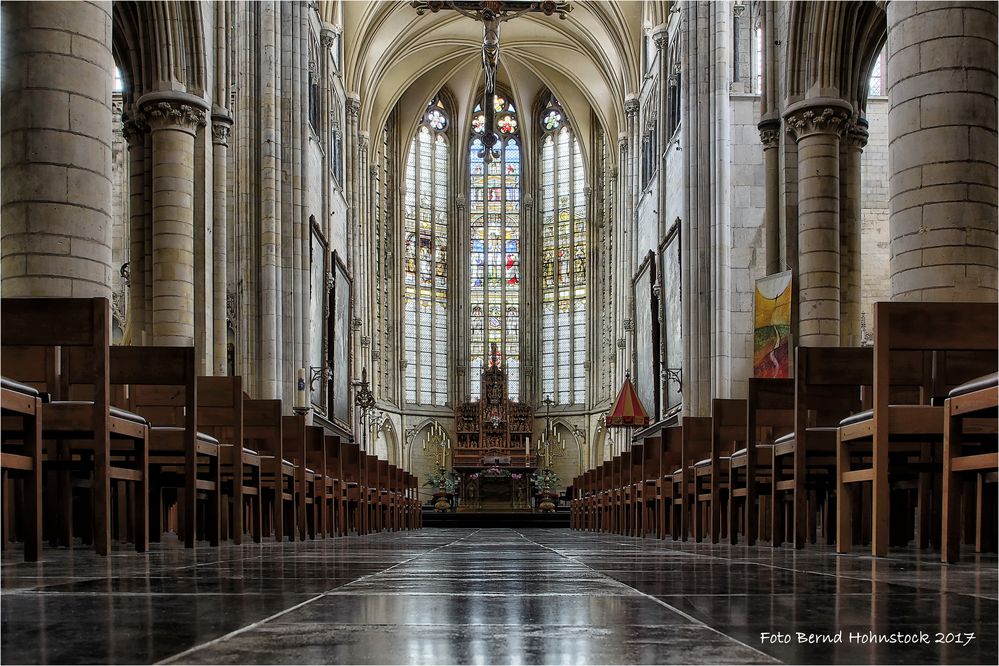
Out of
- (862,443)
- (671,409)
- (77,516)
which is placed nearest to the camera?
(862,443)

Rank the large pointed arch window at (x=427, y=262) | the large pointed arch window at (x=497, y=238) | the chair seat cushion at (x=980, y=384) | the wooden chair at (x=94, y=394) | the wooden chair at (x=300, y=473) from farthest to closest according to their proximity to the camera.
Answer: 1. the large pointed arch window at (x=497, y=238)
2. the large pointed arch window at (x=427, y=262)
3. the wooden chair at (x=300, y=473)
4. the wooden chair at (x=94, y=394)
5. the chair seat cushion at (x=980, y=384)

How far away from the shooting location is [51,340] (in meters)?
4.51

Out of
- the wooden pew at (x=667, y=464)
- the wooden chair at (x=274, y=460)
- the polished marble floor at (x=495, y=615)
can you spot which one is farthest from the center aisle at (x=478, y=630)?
the wooden pew at (x=667, y=464)

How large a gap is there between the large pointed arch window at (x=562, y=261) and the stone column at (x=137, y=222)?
22.7 metres

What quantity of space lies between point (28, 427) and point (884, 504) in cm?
330

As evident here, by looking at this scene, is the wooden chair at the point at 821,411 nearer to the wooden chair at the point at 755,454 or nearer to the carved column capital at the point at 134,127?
the wooden chair at the point at 755,454

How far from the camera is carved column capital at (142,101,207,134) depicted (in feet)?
40.6

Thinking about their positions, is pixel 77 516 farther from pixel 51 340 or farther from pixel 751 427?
pixel 751 427

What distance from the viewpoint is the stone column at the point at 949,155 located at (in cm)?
710

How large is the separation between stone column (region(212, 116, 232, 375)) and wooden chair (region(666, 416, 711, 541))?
6.33m

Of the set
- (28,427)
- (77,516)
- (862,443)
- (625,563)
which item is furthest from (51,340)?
(862,443)

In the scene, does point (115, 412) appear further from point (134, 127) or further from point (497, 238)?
point (497, 238)

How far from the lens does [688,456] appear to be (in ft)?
29.1

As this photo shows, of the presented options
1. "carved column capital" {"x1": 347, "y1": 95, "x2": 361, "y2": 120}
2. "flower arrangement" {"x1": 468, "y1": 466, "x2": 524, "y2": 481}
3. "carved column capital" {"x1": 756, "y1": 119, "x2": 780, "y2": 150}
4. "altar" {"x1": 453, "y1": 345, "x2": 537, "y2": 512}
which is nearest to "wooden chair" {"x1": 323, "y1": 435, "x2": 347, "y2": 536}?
"carved column capital" {"x1": 756, "y1": 119, "x2": 780, "y2": 150}
